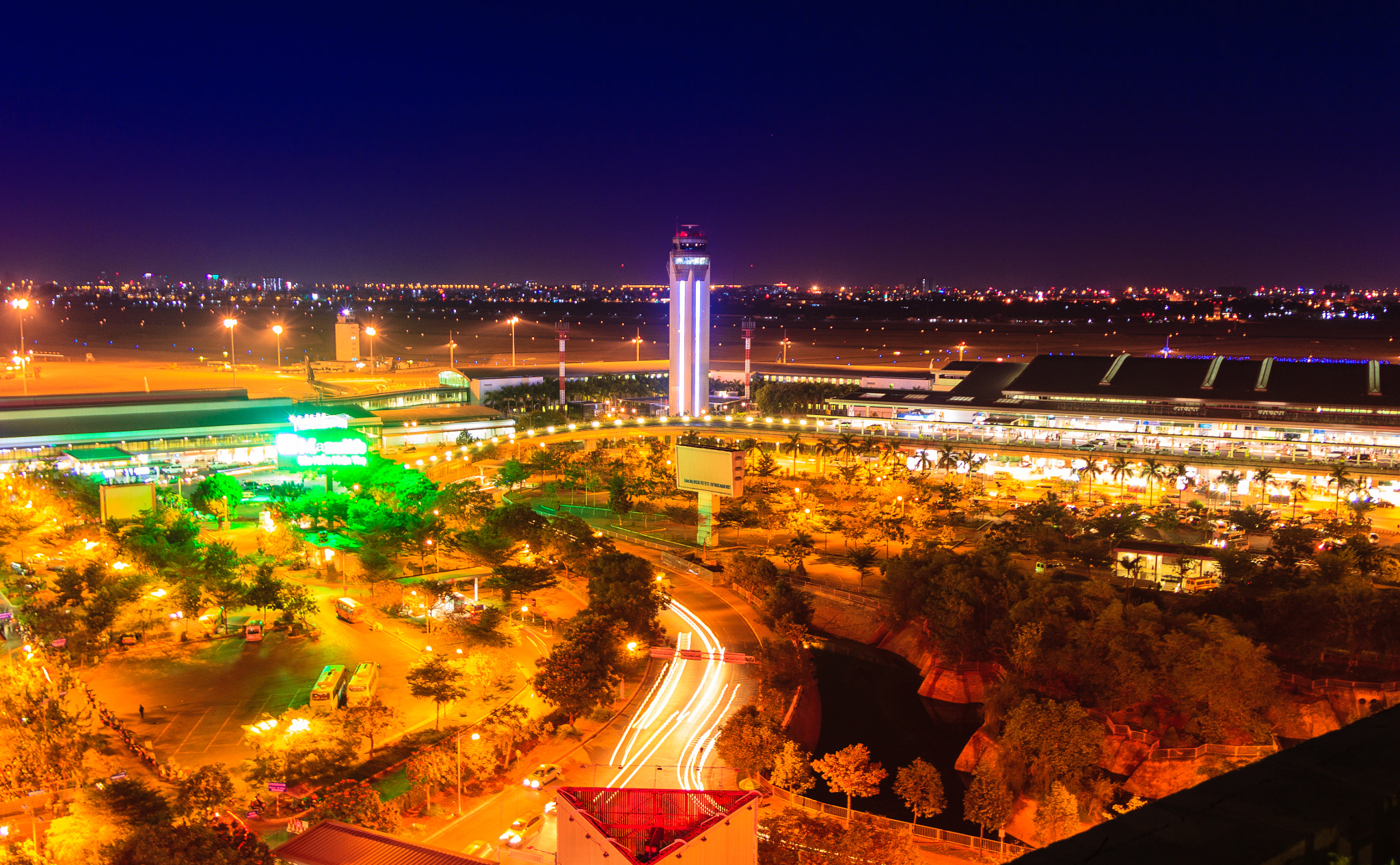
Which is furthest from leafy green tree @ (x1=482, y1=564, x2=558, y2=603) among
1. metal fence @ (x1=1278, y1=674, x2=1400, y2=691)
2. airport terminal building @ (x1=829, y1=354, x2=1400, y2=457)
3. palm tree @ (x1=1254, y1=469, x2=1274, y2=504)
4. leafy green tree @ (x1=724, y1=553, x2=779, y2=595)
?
palm tree @ (x1=1254, y1=469, x2=1274, y2=504)

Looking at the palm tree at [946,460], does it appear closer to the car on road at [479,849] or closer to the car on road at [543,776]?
the car on road at [543,776]

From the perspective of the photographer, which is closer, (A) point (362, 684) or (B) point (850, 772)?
(B) point (850, 772)

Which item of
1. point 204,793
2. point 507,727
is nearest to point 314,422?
point 507,727

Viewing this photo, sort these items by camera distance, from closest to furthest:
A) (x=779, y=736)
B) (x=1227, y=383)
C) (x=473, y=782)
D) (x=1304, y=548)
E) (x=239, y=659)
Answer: (x=473, y=782) → (x=779, y=736) → (x=239, y=659) → (x=1304, y=548) → (x=1227, y=383)

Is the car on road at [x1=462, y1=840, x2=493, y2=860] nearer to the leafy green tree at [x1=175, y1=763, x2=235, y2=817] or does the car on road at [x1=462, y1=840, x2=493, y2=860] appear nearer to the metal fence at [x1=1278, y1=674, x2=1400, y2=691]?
the leafy green tree at [x1=175, y1=763, x2=235, y2=817]

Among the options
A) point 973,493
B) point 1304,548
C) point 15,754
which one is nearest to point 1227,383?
point 973,493

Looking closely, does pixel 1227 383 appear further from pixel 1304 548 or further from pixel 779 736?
pixel 779 736

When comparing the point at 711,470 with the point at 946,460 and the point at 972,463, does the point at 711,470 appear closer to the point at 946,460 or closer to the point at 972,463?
the point at 946,460
